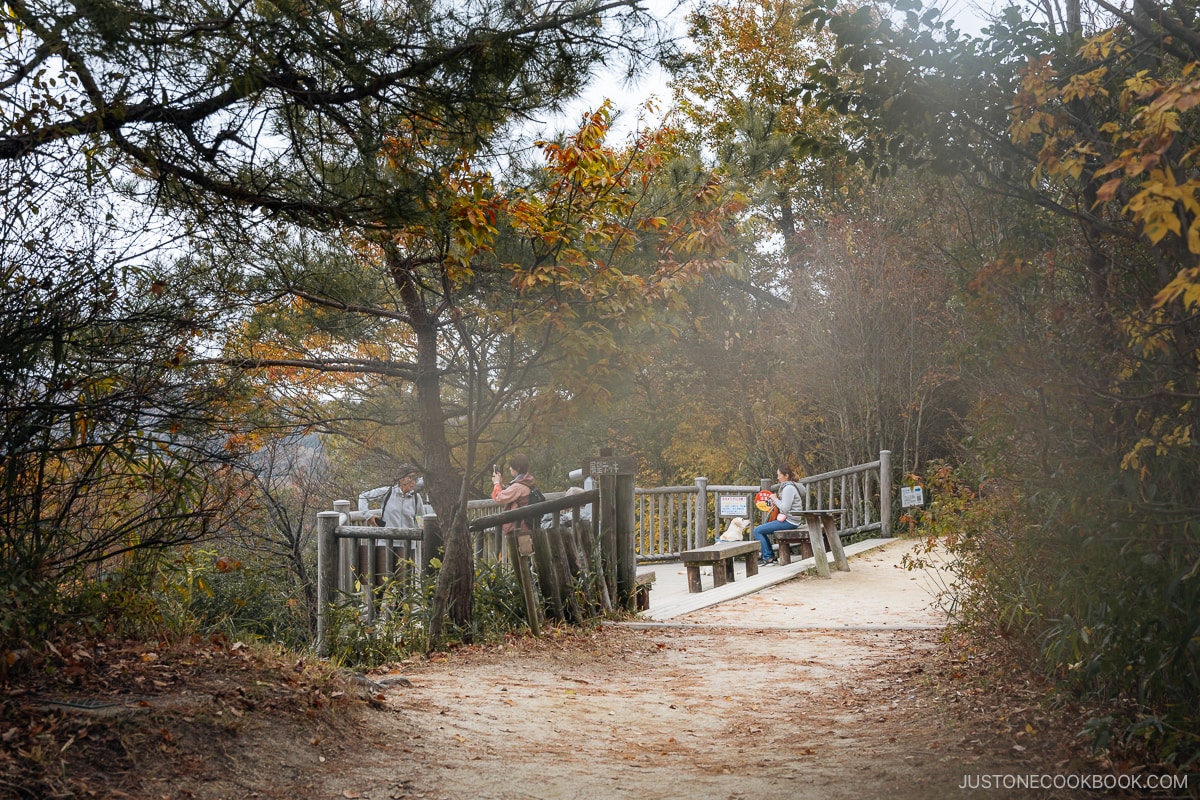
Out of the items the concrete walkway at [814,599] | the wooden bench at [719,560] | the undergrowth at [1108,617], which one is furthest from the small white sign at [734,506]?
the undergrowth at [1108,617]

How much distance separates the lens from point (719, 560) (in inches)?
460

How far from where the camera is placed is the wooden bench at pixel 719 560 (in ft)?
38.2

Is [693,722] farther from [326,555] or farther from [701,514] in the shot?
[701,514]

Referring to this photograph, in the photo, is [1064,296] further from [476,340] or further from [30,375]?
[476,340]

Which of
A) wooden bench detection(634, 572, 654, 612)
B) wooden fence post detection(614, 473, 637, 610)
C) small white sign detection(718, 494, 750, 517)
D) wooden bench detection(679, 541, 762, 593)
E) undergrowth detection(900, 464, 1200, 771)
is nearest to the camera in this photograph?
undergrowth detection(900, 464, 1200, 771)

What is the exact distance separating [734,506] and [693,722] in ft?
32.8

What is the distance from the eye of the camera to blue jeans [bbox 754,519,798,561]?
1411 cm

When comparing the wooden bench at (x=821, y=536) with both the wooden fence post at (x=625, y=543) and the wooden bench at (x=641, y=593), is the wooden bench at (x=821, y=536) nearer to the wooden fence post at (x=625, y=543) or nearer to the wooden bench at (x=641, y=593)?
the wooden bench at (x=641, y=593)

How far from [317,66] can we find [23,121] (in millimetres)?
1144

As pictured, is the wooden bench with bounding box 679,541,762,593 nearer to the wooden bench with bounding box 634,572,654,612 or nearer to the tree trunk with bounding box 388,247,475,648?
the wooden bench with bounding box 634,572,654,612

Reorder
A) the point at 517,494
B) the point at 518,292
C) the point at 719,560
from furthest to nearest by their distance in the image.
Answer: the point at 719,560
the point at 517,494
the point at 518,292

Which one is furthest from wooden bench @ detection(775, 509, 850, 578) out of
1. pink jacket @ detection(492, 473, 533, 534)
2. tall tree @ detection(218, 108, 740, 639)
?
tall tree @ detection(218, 108, 740, 639)

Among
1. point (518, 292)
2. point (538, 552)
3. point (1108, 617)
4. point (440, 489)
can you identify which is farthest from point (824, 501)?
point (1108, 617)

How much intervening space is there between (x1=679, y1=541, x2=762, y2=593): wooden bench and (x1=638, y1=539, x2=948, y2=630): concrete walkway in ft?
0.50
